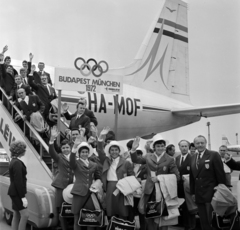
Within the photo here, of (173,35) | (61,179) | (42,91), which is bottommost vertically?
(61,179)

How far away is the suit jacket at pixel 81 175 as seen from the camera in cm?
493

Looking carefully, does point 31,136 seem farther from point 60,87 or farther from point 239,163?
point 239,163

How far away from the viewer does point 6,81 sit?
8.91 metres

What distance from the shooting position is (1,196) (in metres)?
6.87

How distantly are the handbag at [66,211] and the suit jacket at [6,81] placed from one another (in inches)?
177

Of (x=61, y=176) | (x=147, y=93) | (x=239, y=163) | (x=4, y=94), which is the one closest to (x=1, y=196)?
(x=61, y=176)

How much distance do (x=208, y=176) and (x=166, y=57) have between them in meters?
12.5

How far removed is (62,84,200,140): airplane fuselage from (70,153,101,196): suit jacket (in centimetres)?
776

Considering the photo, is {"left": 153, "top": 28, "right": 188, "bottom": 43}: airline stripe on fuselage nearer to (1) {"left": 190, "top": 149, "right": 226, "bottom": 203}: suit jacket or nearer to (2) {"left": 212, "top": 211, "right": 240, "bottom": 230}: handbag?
(1) {"left": 190, "top": 149, "right": 226, "bottom": 203}: suit jacket

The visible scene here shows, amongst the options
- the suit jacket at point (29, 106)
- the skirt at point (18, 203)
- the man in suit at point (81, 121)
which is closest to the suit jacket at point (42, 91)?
the suit jacket at point (29, 106)

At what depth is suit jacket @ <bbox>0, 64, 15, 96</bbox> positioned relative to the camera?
8.86m

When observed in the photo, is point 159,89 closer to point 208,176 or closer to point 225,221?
point 208,176

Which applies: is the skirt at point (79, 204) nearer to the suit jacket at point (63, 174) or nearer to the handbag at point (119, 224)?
the handbag at point (119, 224)

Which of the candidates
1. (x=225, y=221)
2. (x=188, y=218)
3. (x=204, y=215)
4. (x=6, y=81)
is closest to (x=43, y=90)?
(x=6, y=81)
